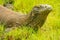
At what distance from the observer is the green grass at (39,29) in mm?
6445

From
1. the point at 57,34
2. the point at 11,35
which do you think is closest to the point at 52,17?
the point at 57,34

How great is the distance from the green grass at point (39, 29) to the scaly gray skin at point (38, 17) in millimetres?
196

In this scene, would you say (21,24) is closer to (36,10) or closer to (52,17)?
(36,10)

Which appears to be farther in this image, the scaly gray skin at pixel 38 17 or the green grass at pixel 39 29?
the scaly gray skin at pixel 38 17

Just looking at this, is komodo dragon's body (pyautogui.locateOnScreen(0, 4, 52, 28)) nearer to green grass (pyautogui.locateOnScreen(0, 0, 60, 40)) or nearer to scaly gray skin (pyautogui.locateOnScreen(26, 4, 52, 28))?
scaly gray skin (pyautogui.locateOnScreen(26, 4, 52, 28))

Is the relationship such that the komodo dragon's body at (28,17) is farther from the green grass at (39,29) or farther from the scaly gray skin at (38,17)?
the green grass at (39,29)

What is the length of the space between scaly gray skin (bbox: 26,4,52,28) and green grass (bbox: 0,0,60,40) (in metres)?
0.20

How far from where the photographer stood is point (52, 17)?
792 centimetres

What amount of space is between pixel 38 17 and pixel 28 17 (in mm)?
385

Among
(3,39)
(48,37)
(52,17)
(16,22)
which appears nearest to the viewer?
(3,39)

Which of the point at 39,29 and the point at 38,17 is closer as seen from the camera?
the point at 38,17

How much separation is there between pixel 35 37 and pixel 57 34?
0.59 meters

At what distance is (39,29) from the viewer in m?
7.00

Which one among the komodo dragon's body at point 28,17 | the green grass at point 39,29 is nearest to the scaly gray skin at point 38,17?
the komodo dragon's body at point 28,17
